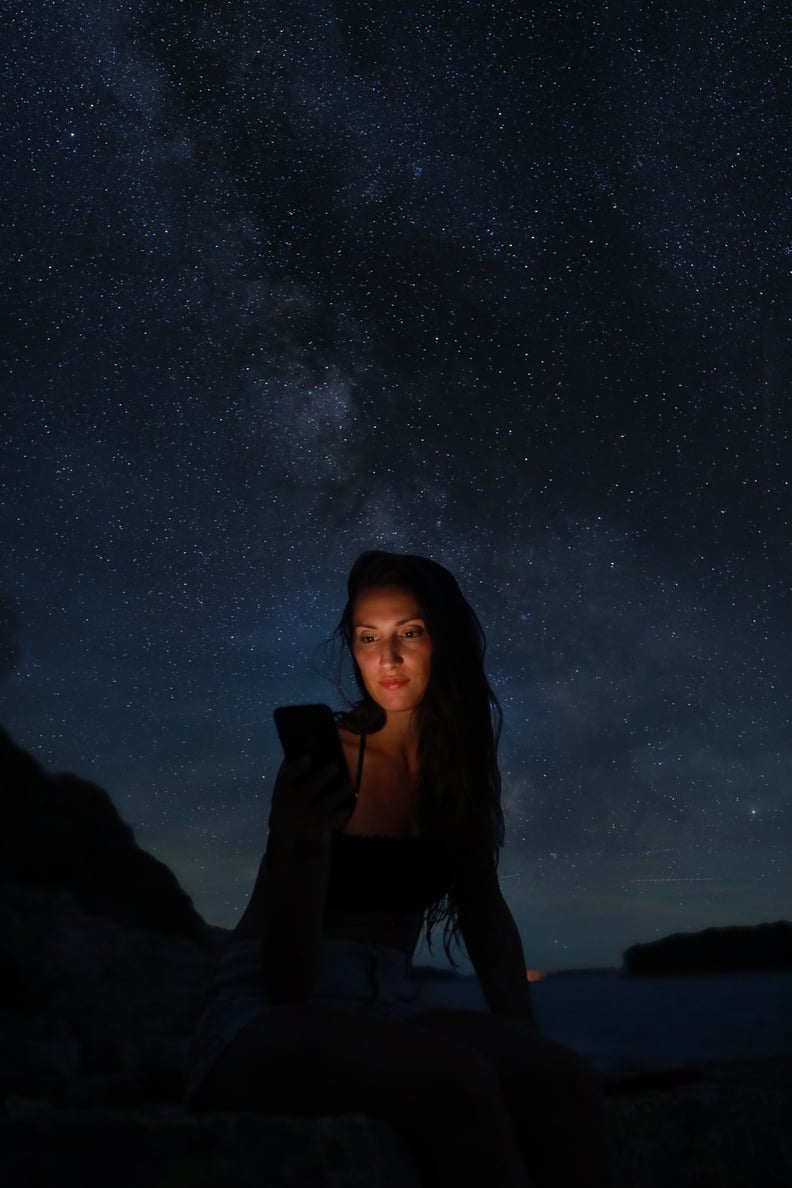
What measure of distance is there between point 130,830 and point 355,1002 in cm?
2561

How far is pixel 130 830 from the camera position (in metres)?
26.5

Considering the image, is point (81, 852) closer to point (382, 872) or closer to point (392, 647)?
point (392, 647)

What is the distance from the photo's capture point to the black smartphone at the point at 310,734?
2.44 metres

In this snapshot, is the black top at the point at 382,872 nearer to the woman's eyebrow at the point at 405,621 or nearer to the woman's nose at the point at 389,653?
the woman's nose at the point at 389,653

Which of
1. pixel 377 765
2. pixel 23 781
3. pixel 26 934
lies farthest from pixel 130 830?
pixel 377 765

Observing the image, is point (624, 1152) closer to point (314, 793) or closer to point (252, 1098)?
point (252, 1098)

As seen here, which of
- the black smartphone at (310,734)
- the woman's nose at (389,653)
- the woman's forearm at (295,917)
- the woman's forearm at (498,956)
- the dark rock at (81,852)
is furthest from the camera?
the dark rock at (81,852)

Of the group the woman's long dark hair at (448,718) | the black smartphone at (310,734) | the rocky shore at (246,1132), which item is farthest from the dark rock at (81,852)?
the black smartphone at (310,734)

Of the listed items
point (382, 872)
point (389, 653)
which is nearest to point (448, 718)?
point (389, 653)

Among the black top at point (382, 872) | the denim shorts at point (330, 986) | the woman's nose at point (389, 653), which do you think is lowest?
the denim shorts at point (330, 986)

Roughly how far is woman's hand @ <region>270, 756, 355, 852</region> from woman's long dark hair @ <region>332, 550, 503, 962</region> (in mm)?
516

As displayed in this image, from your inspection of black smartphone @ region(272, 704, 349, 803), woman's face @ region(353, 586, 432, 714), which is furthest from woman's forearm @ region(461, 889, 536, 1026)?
black smartphone @ region(272, 704, 349, 803)

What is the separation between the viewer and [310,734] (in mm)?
2457

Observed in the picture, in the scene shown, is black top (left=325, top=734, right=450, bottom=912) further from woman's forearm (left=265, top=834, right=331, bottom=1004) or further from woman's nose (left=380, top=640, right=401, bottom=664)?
woman's nose (left=380, top=640, right=401, bottom=664)
